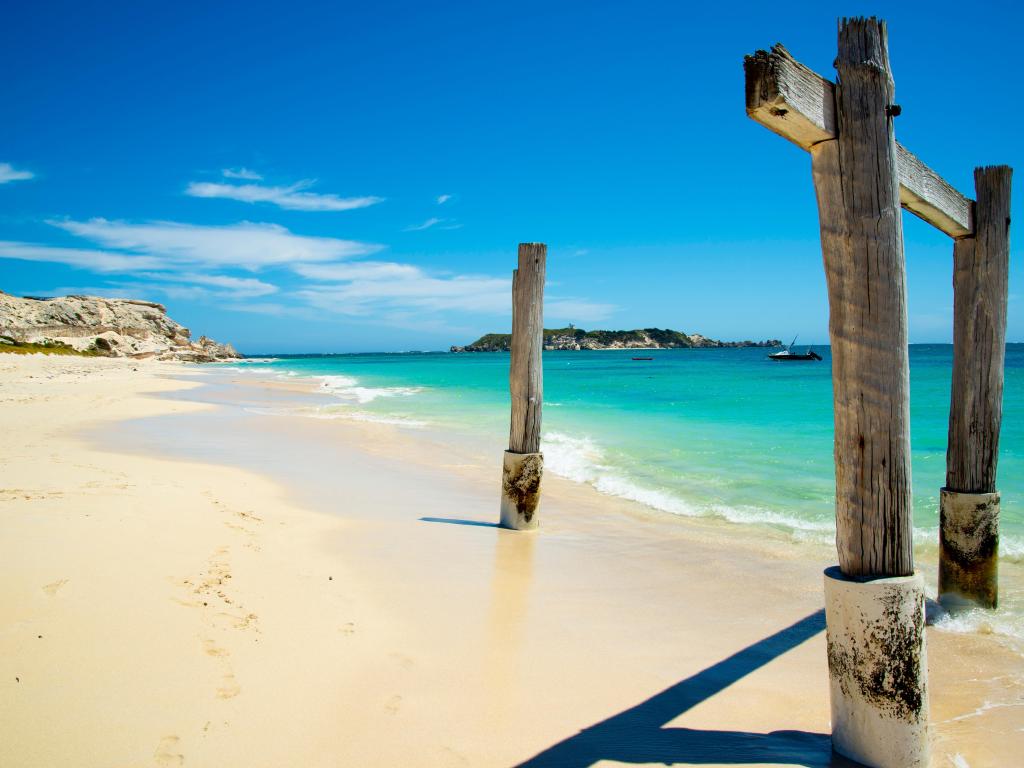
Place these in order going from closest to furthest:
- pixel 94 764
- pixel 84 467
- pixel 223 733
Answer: pixel 94 764
pixel 223 733
pixel 84 467

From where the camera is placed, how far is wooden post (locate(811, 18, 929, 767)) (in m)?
2.32

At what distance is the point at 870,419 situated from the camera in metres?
2.38

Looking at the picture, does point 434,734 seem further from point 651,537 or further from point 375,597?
point 651,537

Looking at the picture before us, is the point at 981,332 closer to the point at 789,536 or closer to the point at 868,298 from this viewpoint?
the point at 868,298

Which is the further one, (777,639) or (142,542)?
(142,542)

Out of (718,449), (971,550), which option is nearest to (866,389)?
(971,550)

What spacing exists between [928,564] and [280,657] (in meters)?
5.37

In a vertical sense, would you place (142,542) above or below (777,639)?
above

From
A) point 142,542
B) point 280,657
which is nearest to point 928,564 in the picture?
point 280,657

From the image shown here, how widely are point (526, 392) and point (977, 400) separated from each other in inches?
142

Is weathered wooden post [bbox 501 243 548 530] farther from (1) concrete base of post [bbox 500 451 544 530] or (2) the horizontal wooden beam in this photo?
(2) the horizontal wooden beam

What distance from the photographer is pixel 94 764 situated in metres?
2.19

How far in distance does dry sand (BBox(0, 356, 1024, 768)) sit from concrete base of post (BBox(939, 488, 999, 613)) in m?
0.64

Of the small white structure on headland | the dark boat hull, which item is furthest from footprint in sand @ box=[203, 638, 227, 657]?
the dark boat hull
